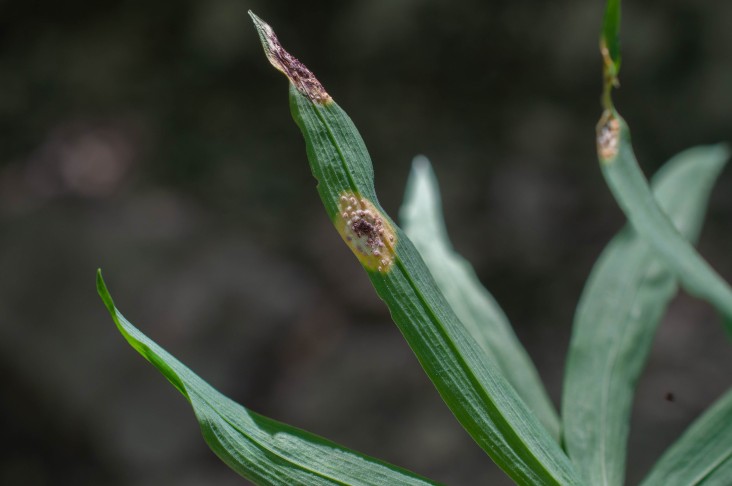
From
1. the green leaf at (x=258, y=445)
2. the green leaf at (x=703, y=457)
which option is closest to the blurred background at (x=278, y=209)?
the green leaf at (x=703, y=457)

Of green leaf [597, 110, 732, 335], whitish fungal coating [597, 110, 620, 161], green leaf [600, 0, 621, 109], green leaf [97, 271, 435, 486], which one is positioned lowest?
green leaf [97, 271, 435, 486]

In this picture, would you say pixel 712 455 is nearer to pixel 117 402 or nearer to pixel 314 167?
pixel 314 167

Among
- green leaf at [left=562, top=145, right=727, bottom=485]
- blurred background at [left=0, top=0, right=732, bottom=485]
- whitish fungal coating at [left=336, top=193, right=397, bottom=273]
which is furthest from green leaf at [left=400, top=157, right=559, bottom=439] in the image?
blurred background at [left=0, top=0, right=732, bottom=485]

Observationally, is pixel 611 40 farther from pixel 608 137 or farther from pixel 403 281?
pixel 403 281

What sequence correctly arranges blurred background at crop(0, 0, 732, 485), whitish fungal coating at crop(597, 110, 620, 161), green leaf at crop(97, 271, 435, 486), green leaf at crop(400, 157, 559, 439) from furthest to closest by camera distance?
1. blurred background at crop(0, 0, 732, 485)
2. green leaf at crop(400, 157, 559, 439)
3. whitish fungal coating at crop(597, 110, 620, 161)
4. green leaf at crop(97, 271, 435, 486)

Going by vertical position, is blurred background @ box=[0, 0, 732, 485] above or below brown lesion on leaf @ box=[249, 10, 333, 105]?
below

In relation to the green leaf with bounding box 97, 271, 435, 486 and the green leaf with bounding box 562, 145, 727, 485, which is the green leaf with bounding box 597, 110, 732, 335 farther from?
the green leaf with bounding box 97, 271, 435, 486
